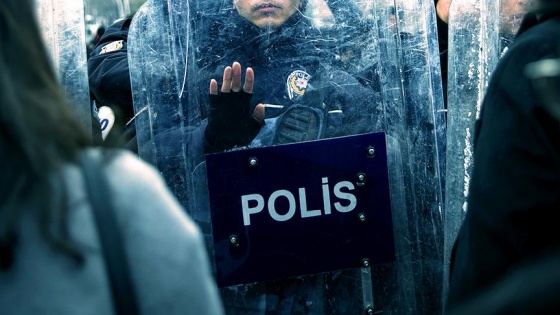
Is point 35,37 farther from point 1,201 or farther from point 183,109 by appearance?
point 183,109

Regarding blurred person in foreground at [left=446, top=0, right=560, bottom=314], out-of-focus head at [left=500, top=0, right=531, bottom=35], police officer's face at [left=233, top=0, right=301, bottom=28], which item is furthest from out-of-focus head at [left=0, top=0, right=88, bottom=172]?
out-of-focus head at [left=500, top=0, right=531, bottom=35]

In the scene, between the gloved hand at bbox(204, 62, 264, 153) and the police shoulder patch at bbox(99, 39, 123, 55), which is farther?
the police shoulder patch at bbox(99, 39, 123, 55)

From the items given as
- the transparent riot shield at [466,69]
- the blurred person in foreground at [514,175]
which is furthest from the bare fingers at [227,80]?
the blurred person in foreground at [514,175]

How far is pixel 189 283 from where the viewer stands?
1347 mm

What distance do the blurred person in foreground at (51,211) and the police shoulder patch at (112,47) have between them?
8.97 ft

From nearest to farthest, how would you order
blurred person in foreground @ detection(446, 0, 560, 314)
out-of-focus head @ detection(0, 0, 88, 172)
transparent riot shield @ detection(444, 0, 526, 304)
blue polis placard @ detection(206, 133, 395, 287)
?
1. out-of-focus head @ detection(0, 0, 88, 172)
2. blurred person in foreground @ detection(446, 0, 560, 314)
3. blue polis placard @ detection(206, 133, 395, 287)
4. transparent riot shield @ detection(444, 0, 526, 304)

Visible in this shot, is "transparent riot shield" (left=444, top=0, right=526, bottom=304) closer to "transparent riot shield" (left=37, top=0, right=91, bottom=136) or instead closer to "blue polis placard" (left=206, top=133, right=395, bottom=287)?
"blue polis placard" (left=206, top=133, right=395, bottom=287)

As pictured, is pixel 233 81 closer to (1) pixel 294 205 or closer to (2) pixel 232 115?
(2) pixel 232 115

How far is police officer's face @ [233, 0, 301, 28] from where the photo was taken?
113 inches

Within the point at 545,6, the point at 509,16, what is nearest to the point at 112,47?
the point at 509,16

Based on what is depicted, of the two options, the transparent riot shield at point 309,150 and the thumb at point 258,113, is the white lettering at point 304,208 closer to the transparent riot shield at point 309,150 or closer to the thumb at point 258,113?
the transparent riot shield at point 309,150

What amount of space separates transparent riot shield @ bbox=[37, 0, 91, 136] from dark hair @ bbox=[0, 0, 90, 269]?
1.56m

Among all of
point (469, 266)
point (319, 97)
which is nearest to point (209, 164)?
point (319, 97)

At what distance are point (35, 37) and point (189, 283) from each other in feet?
1.34
